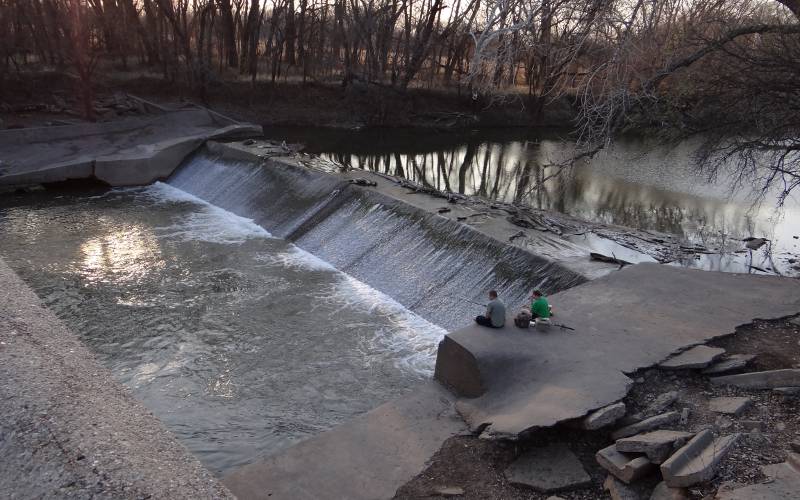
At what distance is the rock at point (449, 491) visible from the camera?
4.90 m

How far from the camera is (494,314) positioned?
674 cm

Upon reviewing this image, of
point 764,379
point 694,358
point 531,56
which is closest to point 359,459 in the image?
point 694,358

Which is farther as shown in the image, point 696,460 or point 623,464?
point 623,464

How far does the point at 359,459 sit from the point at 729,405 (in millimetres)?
3494

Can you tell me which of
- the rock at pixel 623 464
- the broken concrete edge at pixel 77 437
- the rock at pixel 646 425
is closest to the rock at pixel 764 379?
the rock at pixel 646 425

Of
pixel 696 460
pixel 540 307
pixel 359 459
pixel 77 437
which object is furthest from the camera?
pixel 540 307

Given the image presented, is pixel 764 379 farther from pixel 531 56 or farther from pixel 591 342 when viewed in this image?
pixel 531 56

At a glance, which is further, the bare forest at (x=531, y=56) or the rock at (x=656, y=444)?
the bare forest at (x=531, y=56)

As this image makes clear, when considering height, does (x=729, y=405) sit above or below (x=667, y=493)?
above

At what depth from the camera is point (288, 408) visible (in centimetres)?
709

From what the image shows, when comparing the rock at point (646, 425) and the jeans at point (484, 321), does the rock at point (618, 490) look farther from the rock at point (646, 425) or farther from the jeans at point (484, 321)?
the jeans at point (484, 321)

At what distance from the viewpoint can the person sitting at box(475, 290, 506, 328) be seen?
670 centimetres

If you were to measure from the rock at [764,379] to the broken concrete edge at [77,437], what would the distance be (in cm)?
486

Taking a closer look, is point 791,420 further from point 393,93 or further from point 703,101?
point 393,93
